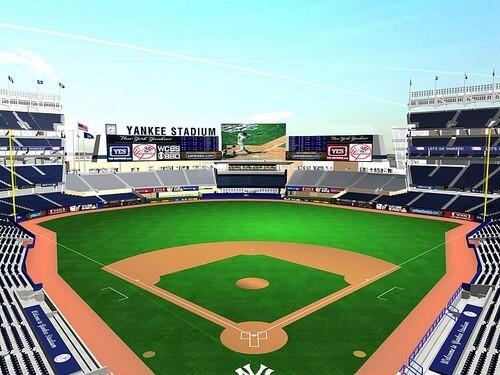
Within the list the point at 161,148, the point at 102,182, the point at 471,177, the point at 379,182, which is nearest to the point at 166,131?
the point at 161,148

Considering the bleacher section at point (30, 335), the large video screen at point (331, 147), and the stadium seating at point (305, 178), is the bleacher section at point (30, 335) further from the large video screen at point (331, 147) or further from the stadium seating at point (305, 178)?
the stadium seating at point (305, 178)

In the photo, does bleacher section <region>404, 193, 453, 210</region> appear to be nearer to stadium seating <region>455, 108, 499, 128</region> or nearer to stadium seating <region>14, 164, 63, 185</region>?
stadium seating <region>455, 108, 499, 128</region>

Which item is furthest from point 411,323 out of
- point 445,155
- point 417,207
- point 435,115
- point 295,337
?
point 435,115

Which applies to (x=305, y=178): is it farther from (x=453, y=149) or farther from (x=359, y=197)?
(x=453, y=149)

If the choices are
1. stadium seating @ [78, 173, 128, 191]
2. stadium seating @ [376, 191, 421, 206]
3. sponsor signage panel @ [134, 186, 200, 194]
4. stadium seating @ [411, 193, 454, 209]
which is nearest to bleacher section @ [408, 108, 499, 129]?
stadium seating @ [411, 193, 454, 209]

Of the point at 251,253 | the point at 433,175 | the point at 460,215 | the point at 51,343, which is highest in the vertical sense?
the point at 433,175

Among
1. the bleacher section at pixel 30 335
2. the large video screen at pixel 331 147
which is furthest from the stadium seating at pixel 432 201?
the bleacher section at pixel 30 335

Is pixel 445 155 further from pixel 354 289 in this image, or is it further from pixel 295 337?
pixel 295 337
